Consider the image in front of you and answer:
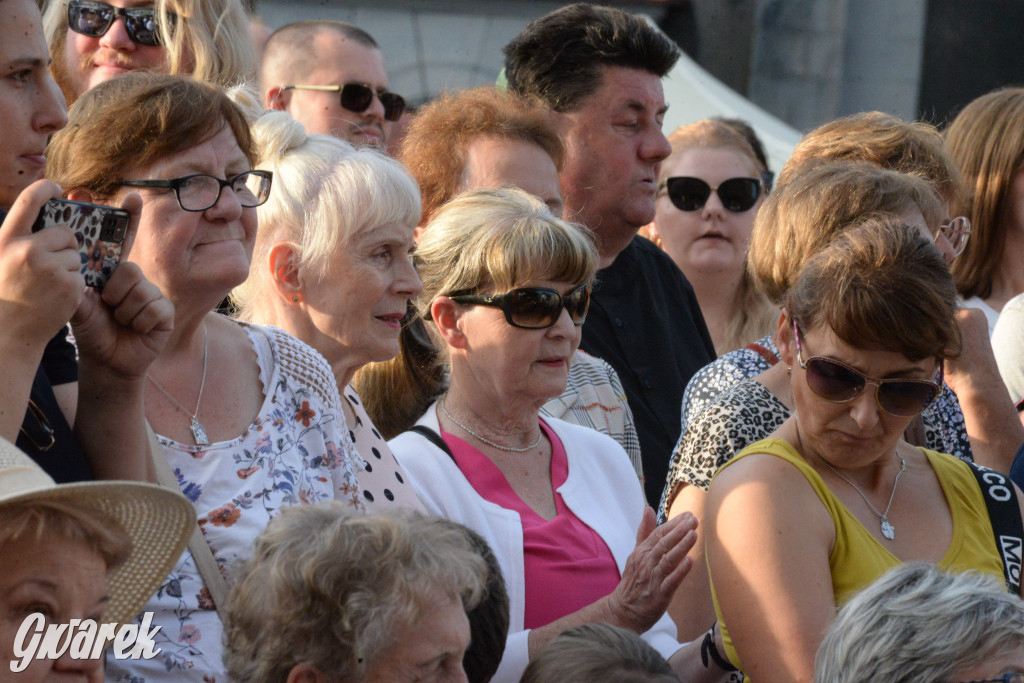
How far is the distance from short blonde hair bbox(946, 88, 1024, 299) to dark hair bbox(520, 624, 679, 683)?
2.63 meters

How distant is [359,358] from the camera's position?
321cm

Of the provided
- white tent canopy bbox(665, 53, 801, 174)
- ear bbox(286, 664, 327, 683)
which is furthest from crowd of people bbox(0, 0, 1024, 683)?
white tent canopy bbox(665, 53, 801, 174)

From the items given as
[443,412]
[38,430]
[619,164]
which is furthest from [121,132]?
[619,164]

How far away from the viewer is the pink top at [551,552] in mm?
2854

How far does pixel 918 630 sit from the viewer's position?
209 cm

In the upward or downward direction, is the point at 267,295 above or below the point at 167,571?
below

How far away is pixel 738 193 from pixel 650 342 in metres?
1.35

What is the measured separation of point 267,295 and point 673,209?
8.46ft

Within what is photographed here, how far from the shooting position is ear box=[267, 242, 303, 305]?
10.6 feet

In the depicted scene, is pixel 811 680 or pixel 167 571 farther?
pixel 811 680

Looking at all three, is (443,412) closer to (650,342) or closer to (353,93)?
(650,342)

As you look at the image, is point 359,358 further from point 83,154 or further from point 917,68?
point 917,68

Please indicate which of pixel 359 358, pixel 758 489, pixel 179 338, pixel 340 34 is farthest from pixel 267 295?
pixel 340 34

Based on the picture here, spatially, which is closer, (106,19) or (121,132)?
(121,132)
